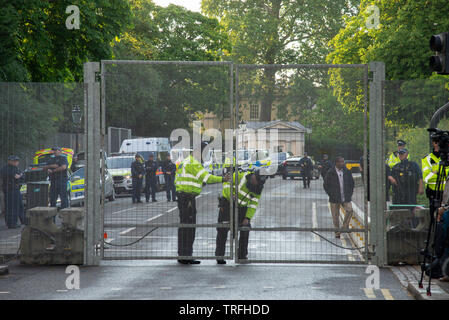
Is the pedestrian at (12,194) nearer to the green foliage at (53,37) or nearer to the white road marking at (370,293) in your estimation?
the white road marking at (370,293)

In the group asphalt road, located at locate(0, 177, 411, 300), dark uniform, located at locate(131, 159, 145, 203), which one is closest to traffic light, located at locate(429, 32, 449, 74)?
asphalt road, located at locate(0, 177, 411, 300)

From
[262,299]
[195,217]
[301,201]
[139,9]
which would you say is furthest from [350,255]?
[139,9]

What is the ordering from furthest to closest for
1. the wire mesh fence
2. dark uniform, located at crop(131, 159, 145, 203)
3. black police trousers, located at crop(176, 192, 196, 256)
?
dark uniform, located at crop(131, 159, 145, 203) → black police trousers, located at crop(176, 192, 196, 256) → the wire mesh fence

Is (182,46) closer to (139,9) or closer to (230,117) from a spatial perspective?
(139,9)

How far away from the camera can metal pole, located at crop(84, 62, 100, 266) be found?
35.2ft

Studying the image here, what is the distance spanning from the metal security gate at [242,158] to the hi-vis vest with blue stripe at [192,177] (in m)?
0.10

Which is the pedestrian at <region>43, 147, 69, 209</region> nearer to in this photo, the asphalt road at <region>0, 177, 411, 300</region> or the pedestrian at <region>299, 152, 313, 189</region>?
the asphalt road at <region>0, 177, 411, 300</region>

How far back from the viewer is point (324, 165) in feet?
35.4

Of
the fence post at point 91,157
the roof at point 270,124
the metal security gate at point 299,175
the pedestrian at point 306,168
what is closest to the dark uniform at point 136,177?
the fence post at point 91,157

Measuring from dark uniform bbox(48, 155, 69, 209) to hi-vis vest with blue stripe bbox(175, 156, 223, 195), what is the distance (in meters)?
1.71

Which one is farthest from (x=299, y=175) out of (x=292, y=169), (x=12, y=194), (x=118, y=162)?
(x=12, y=194)

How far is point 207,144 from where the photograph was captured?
10742 mm

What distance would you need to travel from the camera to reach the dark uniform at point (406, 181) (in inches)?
422
